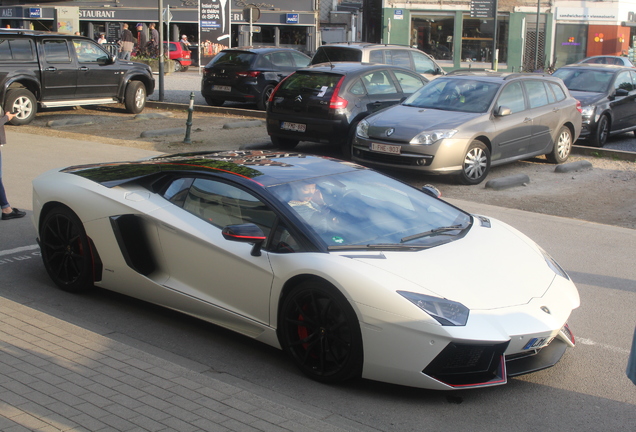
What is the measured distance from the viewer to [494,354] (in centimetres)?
411

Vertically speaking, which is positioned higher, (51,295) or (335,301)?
(335,301)

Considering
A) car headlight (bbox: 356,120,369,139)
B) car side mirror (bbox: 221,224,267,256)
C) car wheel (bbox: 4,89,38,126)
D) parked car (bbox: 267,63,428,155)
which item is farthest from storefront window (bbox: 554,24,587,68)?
car side mirror (bbox: 221,224,267,256)

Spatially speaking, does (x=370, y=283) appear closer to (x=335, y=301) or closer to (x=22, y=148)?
(x=335, y=301)

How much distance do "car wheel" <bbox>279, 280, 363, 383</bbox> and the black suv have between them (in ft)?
44.3

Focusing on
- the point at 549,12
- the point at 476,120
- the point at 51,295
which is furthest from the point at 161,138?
the point at 549,12

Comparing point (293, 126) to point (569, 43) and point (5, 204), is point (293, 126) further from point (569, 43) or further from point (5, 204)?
point (569, 43)

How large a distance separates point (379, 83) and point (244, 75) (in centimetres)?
652

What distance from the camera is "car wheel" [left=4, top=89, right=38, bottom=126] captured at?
16203 mm

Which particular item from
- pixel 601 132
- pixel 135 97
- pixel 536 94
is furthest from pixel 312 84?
pixel 135 97

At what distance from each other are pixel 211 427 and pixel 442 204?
2.89 m

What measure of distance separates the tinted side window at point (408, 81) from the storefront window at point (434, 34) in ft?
94.5

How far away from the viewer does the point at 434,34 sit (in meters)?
42.9

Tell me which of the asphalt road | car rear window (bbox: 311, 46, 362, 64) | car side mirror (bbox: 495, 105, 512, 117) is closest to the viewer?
the asphalt road

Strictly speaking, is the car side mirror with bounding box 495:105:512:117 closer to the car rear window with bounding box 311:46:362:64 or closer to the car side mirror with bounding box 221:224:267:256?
the car rear window with bounding box 311:46:362:64
